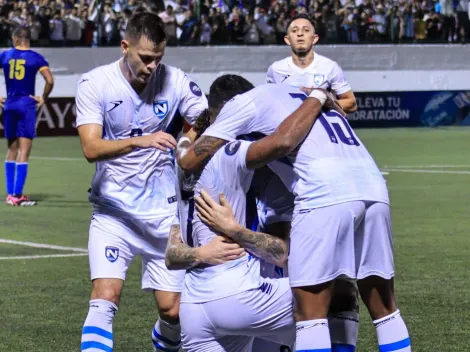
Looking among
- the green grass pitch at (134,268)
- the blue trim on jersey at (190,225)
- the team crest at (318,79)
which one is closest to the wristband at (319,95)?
the blue trim on jersey at (190,225)

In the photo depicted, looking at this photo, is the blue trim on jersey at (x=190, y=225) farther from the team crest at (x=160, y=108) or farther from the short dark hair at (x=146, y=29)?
the team crest at (x=160, y=108)

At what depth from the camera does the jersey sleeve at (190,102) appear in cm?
655

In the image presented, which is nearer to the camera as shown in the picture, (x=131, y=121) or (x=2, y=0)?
(x=131, y=121)

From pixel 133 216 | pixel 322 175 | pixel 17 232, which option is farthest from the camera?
pixel 17 232

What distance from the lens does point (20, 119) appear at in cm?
1636

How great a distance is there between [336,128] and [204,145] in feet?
2.02

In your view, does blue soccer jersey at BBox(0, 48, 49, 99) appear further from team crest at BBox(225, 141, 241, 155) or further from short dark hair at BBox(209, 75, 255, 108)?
team crest at BBox(225, 141, 241, 155)

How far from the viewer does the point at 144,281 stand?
6.59 meters

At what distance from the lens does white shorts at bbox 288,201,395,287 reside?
4.88m

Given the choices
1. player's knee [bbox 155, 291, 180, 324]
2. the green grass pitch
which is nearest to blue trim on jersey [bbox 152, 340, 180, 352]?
player's knee [bbox 155, 291, 180, 324]

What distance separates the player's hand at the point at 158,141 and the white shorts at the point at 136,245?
22.7 inches

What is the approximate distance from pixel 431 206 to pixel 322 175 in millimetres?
10082

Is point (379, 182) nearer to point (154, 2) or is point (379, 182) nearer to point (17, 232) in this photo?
point (17, 232)

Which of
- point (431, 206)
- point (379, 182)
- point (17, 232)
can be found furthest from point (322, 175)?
point (431, 206)
